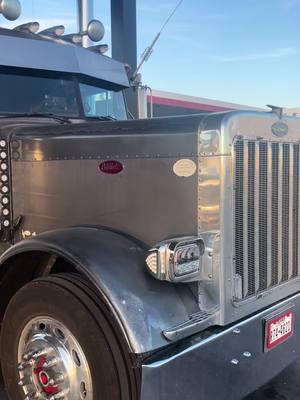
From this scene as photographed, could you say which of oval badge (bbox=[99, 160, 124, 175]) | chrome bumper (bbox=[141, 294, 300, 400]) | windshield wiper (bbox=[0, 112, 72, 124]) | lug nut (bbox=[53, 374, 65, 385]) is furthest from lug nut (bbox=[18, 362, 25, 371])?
windshield wiper (bbox=[0, 112, 72, 124])

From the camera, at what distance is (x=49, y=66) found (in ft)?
12.3

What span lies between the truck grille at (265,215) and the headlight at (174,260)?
10.9 inches

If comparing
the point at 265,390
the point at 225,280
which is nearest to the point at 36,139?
the point at 225,280

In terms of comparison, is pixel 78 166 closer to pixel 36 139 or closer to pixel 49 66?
pixel 36 139

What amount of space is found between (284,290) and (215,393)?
0.73 meters

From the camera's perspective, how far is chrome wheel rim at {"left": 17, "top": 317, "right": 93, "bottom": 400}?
243 centimetres

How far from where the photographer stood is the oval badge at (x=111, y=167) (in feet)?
8.92

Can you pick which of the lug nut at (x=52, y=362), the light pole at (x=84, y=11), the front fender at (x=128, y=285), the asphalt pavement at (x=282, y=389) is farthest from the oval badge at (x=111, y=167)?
the light pole at (x=84, y=11)

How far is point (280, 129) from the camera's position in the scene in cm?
271

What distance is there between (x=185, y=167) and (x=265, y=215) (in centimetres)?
52

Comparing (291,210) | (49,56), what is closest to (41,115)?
(49,56)

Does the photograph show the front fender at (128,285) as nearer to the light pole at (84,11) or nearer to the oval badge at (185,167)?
the oval badge at (185,167)

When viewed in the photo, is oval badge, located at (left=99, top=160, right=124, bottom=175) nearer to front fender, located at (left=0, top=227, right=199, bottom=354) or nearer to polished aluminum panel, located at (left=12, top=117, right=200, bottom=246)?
polished aluminum panel, located at (left=12, top=117, right=200, bottom=246)

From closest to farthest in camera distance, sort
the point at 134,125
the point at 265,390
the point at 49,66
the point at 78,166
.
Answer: the point at 134,125 → the point at 78,166 → the point at 265,390 → the point at 49,66
